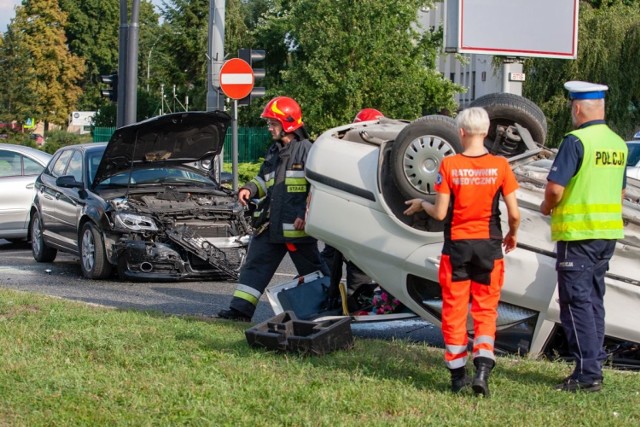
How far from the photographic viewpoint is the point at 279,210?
7.94m

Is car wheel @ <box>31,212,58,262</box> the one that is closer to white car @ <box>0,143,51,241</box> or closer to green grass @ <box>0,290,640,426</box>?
white car @ <box>0,143,51,241</box>

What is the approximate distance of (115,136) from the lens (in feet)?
37.2

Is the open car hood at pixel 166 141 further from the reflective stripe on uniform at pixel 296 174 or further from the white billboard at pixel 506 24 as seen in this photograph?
the white billboard at pixel 506 24

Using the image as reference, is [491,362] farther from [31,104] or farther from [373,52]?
[31,104]

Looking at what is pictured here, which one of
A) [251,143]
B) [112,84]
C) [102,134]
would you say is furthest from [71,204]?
[102,134]

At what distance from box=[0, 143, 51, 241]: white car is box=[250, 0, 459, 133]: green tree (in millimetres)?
14843

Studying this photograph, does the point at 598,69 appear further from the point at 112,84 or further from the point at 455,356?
the point at 455,356

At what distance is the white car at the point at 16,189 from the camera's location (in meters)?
15.4

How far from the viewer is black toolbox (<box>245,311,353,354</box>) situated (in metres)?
6.20

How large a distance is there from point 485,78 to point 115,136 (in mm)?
41884

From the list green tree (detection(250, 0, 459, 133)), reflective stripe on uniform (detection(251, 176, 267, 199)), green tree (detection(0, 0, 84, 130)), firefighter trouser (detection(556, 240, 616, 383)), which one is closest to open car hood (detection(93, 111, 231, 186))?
reflective stripe on uniform (detection(251, 176, 267, 199))

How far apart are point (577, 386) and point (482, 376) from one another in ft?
1.93

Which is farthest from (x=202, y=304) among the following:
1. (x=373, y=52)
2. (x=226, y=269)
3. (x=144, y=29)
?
(x=144, y=29)

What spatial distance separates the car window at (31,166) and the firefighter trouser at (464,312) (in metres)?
11.6
